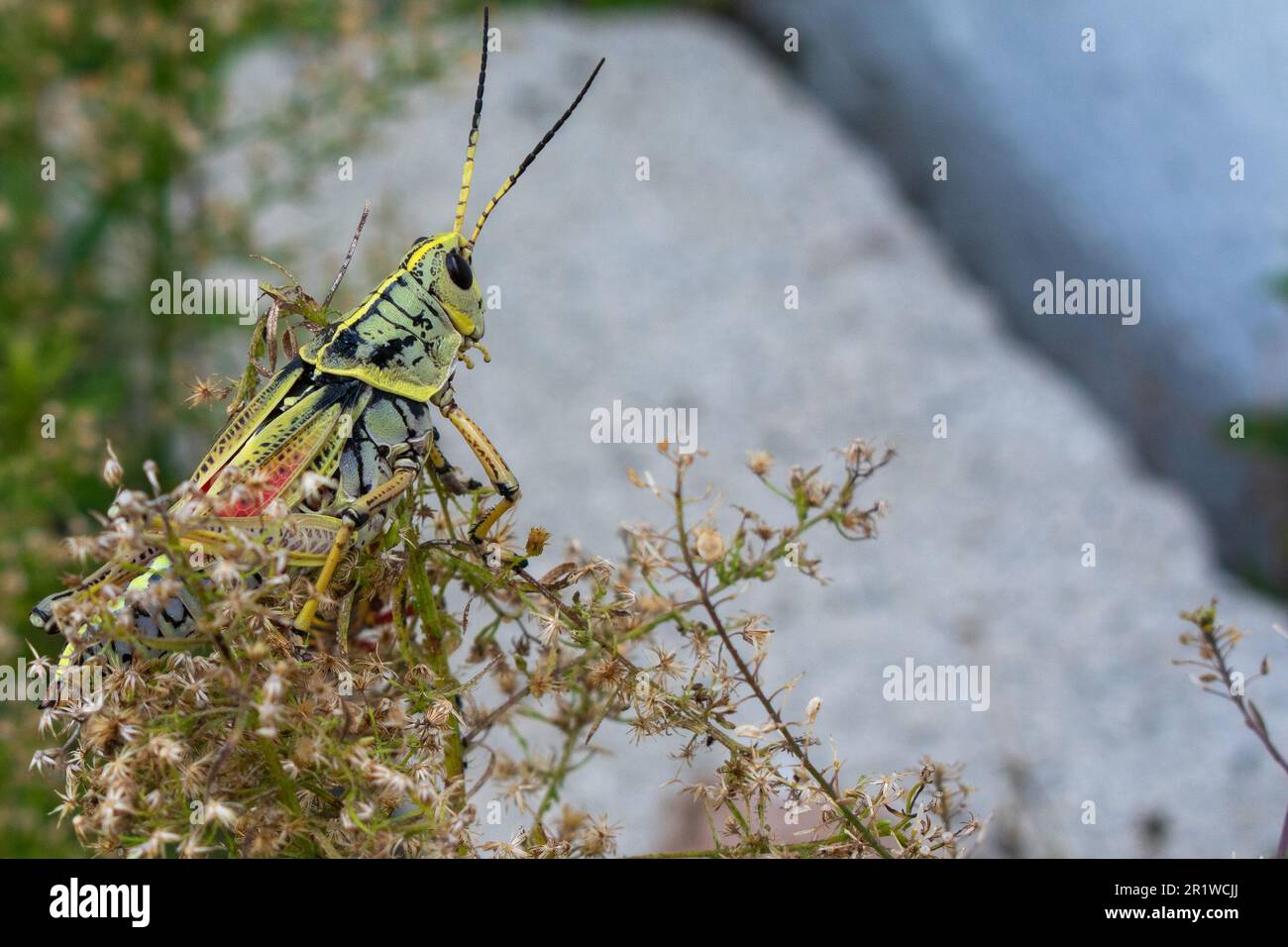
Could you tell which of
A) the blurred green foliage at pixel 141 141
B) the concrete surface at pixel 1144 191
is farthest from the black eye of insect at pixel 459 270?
the concrete surface at pixel 1144 191

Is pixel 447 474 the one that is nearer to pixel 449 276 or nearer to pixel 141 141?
pixel 449 276

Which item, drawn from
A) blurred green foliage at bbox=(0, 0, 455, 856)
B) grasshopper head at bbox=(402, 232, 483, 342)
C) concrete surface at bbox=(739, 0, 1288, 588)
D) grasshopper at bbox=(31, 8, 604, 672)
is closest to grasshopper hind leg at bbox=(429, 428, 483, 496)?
grasshopper at bbox=(31, 8, 604, 672)

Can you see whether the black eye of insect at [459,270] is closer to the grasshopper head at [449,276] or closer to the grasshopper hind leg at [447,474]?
the grasshopper head at [449,276]

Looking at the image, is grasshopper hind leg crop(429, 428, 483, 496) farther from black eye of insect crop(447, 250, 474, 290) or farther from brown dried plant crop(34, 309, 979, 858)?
black eye of insect crop(447, 250, 474, 290)

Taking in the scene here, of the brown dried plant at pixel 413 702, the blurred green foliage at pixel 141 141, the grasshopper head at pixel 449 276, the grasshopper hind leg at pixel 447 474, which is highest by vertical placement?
the blurred green foliage at pixel 141 141

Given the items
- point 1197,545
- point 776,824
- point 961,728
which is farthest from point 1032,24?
point 776,824

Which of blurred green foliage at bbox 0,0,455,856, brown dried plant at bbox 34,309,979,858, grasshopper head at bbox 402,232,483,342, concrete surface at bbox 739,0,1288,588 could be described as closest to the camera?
brown dried plant at bbox 34,309,979,858

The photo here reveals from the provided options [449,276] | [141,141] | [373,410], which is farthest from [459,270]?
[141,141]
